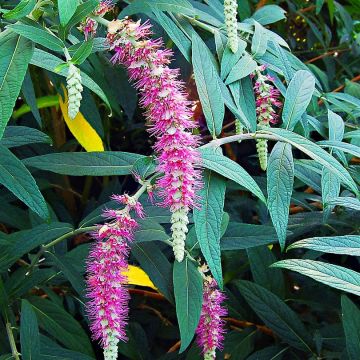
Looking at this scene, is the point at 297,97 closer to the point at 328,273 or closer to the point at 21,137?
the point at 328,273

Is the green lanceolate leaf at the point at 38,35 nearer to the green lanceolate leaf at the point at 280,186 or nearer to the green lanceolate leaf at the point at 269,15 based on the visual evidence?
the green lanceolate leaf at the point at 280,186

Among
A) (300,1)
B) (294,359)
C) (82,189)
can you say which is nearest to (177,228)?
(294,359)

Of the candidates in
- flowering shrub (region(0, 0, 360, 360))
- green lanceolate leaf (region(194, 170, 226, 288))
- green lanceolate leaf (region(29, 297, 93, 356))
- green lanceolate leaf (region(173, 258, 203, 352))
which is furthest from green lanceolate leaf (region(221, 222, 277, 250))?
green lanceolate leaf (region(29, 297, 93, 356))

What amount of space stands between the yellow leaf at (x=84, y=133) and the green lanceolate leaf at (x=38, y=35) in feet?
1.58

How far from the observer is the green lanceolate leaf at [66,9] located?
67 centimetres

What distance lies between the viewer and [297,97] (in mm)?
975

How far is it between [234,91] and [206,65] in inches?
2.8

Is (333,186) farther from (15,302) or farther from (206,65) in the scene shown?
(15,302)

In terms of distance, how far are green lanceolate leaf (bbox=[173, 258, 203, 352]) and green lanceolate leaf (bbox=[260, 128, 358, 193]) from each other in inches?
9.3

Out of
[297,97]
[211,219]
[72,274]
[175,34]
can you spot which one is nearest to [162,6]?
[175,34]

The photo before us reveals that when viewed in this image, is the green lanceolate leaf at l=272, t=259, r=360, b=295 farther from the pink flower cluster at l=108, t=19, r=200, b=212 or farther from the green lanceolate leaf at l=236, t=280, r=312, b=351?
the green lanceolate leaf at l=236, t=280, r=312, b=351

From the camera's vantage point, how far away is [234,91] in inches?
37.5

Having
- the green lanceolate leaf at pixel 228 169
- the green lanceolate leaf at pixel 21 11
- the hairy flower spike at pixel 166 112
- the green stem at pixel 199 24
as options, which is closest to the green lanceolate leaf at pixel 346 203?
the green lanceolate leaf at pixel 228 169

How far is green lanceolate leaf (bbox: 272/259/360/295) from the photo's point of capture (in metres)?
Result: 0.72
